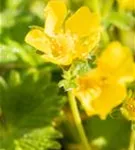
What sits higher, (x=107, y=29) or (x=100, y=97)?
(x=107, y=29)

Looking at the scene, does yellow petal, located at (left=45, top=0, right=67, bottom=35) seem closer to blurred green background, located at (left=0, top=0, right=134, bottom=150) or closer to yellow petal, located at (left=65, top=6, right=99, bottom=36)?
yellow petal, located at (left=65, top=6, right=99, bottom=36)

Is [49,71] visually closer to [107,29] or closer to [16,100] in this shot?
[16,100]

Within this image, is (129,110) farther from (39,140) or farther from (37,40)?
(39,140)

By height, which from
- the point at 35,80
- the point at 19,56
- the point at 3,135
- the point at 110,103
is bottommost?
the point at 110,103

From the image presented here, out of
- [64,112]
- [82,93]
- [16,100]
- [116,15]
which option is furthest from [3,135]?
[116,15]

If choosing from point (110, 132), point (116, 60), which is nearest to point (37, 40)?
point (116, 60)

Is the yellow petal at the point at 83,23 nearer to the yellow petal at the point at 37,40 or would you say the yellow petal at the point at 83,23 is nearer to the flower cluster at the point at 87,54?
the flower cluster at the point at 87,54
